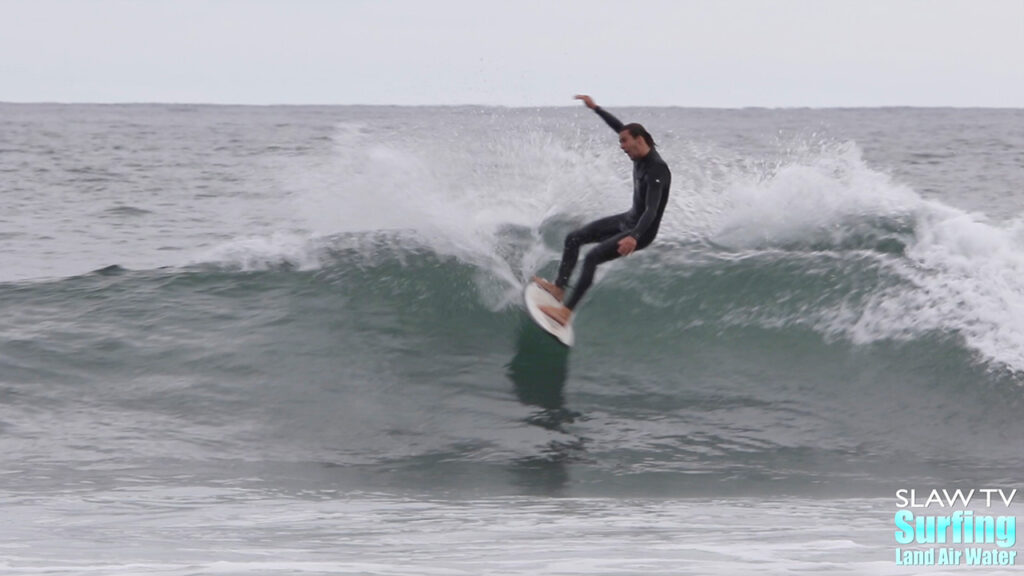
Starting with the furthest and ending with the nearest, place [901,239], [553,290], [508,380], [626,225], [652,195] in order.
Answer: [901,239], [508,380], [553,290], [626,225], [652,195]

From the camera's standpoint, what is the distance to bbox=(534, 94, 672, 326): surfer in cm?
931

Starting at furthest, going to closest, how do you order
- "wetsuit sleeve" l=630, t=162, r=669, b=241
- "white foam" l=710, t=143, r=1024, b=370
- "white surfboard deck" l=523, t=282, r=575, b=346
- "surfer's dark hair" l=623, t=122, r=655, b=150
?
"white foam" l=710, t=143, r=1024, b=370
"white surfboard deck" l=523, t=282, r=575, b=346
"wetsuit sleeve" l=630, t=162, r=669, b=241
"surfer's dark hair" l=623, t=122, r=655, b=150

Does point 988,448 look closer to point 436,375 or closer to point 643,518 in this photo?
point 643,518

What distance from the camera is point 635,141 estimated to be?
30.5 ft

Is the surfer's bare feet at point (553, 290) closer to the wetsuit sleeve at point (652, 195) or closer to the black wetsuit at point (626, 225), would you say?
the black wetsuit at point (626, 225)

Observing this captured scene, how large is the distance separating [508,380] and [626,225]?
1585mm

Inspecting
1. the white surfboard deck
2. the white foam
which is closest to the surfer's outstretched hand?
the white surfboard deck

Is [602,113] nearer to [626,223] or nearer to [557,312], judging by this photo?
[626,223]

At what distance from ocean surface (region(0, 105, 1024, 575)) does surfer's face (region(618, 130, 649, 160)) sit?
1.96 metres

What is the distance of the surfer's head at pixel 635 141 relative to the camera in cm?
927

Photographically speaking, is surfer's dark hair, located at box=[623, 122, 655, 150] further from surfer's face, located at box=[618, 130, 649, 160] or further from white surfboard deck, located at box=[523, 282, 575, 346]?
white surfboard deck, located at box=[523, 282, 575, 346]

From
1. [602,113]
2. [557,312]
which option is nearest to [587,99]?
[602,113]

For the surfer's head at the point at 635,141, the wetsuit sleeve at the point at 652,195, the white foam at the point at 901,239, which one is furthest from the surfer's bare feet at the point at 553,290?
the white foam at the point at 901,239

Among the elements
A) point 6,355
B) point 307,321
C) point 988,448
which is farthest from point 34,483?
point 988,448
